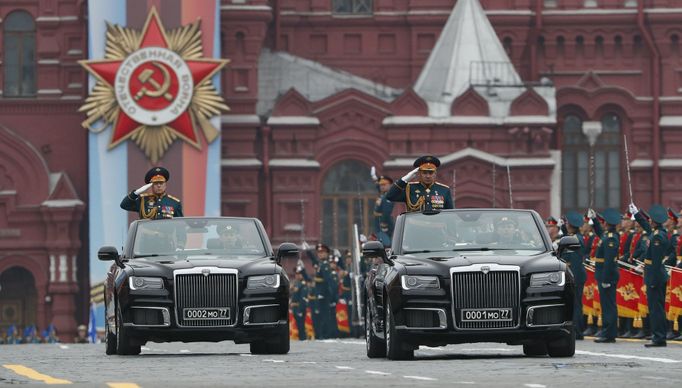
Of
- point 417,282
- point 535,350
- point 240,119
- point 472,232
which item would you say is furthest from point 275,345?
point 240,119

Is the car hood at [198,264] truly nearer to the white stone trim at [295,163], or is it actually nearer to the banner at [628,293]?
the banner at [628,293]

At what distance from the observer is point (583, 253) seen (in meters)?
30.8

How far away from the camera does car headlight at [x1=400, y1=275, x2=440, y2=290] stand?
20.1m

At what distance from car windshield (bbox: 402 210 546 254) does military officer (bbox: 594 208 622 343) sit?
658cm

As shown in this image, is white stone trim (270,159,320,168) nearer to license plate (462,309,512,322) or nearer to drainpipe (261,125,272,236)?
drainpipe (261,125,272,236)

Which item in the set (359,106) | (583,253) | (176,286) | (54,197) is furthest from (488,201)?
(176,286)

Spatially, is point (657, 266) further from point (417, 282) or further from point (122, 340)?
point (122, 340)

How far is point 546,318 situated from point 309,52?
42832 millimetres

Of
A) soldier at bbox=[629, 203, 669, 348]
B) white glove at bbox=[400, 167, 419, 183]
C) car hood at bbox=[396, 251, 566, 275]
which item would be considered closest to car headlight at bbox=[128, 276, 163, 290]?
car hood at bbox=[396, 251, 566, 275]

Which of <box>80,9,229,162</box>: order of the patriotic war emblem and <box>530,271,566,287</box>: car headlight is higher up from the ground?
<box>80,9,229,162</box>: order of the patriotic war emblem

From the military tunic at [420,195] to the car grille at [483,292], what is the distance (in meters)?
3.10

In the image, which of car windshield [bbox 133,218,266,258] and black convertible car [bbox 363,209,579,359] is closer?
black convertible car [bbox 363,209,579,359]

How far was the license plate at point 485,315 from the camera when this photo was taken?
66.0 ft

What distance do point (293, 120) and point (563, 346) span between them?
39732mm
